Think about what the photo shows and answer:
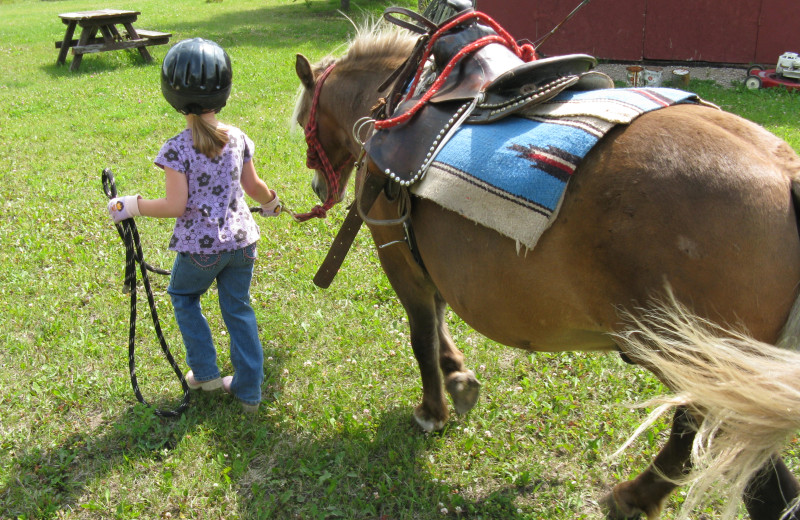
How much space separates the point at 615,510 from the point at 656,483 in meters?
0.25

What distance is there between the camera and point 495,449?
298 cm

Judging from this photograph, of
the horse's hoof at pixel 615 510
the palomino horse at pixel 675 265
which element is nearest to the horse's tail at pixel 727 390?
the palomino horse at pixel 675 265

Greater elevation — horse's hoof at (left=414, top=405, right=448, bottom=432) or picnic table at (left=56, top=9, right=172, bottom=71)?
picnic table at (left=56, top=9, right=172, bottom=71)

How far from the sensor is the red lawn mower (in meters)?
9.23

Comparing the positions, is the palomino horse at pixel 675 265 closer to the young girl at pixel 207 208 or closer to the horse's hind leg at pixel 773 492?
the horse's hind leg at pixel 773 492

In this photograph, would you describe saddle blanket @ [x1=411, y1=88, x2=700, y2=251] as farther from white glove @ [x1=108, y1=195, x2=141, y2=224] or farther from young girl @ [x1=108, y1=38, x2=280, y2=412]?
white glove @ [x1=108, y1=195, x2=141, y2=224]

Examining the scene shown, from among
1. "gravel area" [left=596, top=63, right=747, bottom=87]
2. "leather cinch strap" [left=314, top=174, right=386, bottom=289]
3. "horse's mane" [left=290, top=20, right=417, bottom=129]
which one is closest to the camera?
"leather cinch strap" [left=314, top=174, right=386, bottom=289]

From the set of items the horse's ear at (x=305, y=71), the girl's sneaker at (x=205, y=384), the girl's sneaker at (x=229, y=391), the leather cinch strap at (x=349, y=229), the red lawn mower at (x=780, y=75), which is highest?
the horse's ear at (x=305, y=71)

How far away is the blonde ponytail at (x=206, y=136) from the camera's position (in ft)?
8.82

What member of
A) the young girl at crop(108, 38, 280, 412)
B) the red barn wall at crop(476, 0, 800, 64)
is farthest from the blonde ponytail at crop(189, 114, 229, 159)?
the red barn wall at crop(476, 0, 800, 64)

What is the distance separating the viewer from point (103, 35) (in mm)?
12570

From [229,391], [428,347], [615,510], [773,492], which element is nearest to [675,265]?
[773,492]

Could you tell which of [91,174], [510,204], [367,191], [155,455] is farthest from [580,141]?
[91,174]

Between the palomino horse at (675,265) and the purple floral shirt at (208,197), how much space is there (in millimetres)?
1103
